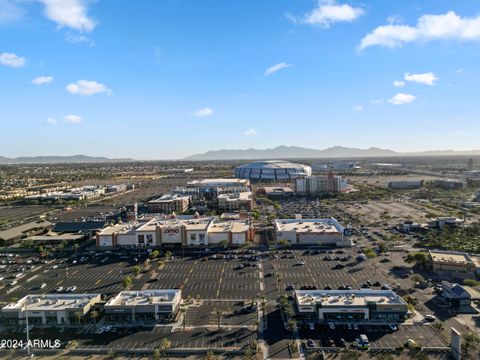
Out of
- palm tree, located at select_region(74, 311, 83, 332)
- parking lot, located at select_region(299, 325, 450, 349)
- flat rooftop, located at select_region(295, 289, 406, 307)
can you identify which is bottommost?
parking lot, located at select_region(299, 325, 450, 349)

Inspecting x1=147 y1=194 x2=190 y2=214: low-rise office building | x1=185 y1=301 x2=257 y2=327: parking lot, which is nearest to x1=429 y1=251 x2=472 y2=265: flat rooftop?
x1=185 y1=301 x2=257 y2=327: parking lot

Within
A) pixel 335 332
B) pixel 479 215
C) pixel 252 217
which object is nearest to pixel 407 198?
pixel 479 215

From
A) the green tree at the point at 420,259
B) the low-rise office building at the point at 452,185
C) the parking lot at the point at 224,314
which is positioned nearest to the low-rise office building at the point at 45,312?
the parking lot at the point at 224,314

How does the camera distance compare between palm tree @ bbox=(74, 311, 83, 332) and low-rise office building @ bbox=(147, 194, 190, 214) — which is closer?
palm tree @ bbox=(74, 311, 83, 332)

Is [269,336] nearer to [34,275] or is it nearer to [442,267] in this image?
[442,267]

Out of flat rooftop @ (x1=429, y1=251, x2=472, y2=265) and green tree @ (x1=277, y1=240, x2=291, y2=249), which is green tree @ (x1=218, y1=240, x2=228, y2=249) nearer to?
green tree @ (x1=277, y1=240, x2=291, y2=249)

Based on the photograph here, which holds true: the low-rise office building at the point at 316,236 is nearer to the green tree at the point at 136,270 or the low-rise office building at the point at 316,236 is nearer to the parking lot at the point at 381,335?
the green tree at the point at 136,270
